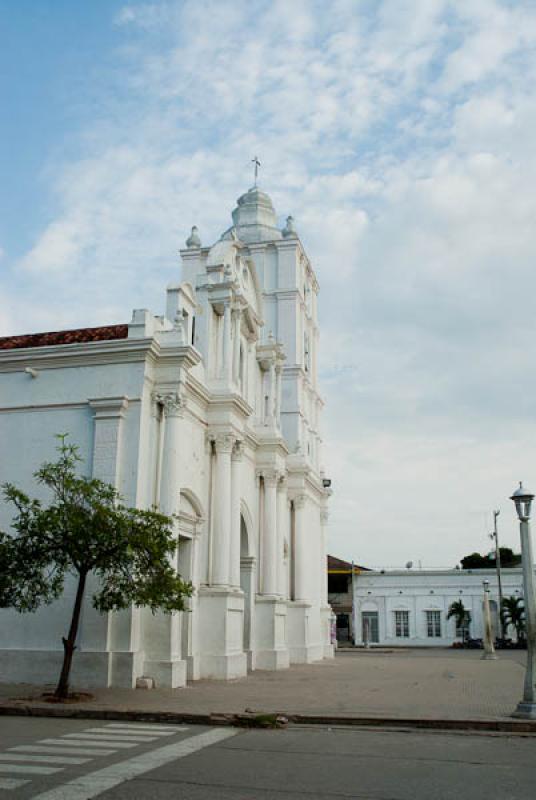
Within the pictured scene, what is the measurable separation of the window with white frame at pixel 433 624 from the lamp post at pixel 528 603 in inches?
2178

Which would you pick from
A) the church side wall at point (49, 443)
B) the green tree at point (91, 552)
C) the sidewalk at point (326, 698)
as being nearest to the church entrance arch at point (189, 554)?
the sidewalk at point (326, 698)

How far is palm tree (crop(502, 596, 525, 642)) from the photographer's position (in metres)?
63.3

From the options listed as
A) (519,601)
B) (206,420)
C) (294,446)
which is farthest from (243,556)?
(519,601)

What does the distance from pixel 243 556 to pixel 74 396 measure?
10527 millimetres

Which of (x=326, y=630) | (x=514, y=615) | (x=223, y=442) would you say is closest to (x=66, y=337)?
(x=223, y=442)

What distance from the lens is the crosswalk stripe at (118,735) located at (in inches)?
452

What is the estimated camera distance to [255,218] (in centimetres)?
4059

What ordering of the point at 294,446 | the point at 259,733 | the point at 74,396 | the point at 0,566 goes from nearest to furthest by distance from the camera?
the point at 259,733 < the point at 0,566 < the point at 74,396 < the point at 294,446

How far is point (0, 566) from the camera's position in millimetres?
16516

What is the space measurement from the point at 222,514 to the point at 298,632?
11.9 meters

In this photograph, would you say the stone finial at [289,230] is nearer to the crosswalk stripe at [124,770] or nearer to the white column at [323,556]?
the white column at [323,556]

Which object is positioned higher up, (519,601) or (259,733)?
(519,601)

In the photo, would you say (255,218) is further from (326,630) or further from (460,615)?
(460,615)

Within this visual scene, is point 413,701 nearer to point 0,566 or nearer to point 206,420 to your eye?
point 0,566
